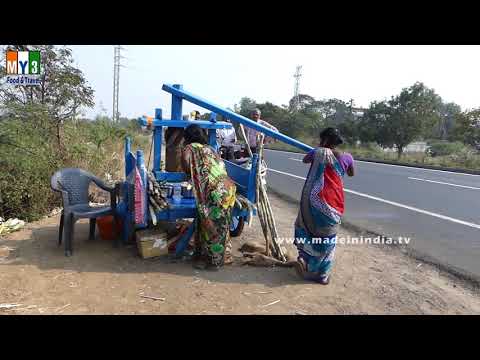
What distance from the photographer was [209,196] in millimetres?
4020

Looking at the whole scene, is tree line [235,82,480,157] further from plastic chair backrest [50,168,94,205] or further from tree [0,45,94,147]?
plastic chair backrest [50,168,94,205]

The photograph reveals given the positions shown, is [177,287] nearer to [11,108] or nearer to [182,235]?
[182,235]

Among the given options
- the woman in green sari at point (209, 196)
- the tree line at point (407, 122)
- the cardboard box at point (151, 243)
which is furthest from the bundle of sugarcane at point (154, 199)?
the tree line at point (407, 122)

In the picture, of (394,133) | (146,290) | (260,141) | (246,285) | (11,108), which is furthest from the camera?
(394,133)

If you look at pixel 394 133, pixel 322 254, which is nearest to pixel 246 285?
pixel 322 254

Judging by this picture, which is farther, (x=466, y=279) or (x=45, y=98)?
(x=45, y=98)

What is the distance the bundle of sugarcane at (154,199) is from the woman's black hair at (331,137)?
6.22ft

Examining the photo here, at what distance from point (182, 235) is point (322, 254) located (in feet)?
5.46

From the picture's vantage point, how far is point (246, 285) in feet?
12.4

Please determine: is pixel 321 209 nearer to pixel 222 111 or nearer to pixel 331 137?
pixel 331 137

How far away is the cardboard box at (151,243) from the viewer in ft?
14.0

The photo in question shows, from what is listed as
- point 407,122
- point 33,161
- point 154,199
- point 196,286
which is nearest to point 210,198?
point 154,199

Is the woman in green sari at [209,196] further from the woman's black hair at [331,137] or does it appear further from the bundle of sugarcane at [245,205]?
the woman's black hair at [331,137]

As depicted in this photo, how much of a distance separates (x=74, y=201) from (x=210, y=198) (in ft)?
6.63
